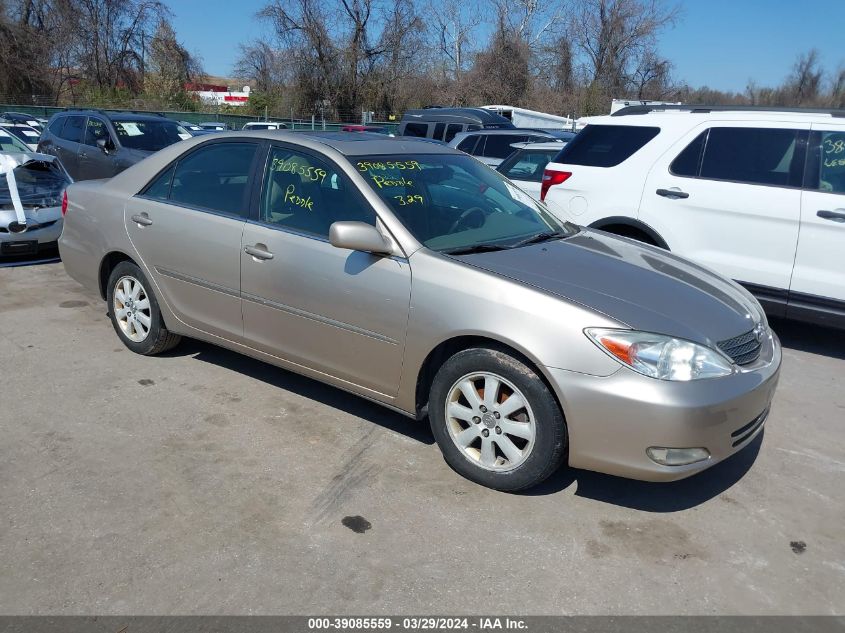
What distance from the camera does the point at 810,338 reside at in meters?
6.33

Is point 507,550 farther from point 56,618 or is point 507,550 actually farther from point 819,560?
point 56,618

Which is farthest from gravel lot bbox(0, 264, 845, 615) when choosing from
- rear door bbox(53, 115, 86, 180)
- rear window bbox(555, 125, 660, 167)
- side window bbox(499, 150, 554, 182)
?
rear door bbox(53, 115, 86, 180)

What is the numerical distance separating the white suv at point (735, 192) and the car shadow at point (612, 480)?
1.89 metres

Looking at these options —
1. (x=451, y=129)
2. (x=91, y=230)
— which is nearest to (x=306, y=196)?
(x=91, y=230)

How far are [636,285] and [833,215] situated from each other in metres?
2.69

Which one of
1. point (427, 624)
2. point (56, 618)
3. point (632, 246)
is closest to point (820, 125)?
point (632, 246)

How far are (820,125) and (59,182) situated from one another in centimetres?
789

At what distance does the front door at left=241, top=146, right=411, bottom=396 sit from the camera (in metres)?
3.78

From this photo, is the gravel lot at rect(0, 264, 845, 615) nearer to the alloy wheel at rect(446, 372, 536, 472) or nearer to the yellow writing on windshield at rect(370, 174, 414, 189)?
the alloy wheel at rect(446, 372, 536, 472)

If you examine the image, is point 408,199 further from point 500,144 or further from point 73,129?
point 73,129

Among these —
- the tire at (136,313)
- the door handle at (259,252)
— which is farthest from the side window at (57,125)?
the door handle at (259,252)

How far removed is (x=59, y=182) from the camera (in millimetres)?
8617

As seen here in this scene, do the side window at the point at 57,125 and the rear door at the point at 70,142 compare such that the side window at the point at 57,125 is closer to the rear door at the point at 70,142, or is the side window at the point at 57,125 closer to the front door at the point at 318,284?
the rear door at the point at 70,142

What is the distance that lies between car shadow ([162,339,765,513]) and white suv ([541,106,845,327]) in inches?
74.3
